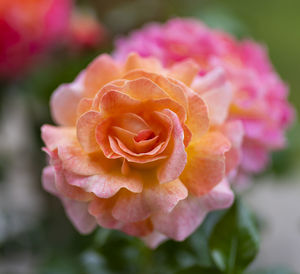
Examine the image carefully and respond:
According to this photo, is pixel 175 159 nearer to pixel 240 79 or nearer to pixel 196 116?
pixel 196 116

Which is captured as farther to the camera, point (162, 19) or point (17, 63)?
point (162, 19)

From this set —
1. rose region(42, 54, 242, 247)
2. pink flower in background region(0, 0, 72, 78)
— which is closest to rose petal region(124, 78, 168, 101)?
rose region(42, 54, 242, 247)

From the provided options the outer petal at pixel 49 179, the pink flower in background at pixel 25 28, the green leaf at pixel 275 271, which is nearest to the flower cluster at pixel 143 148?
the outer petal at pixel 49 179

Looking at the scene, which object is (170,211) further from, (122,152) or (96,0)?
(96,0)

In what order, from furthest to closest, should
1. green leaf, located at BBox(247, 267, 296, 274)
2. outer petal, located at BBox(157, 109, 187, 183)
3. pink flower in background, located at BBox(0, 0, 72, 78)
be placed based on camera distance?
pink flower in background, located at BBox(0, 0, 72, 78) < green leaf, located at BBox(247, 267, 296, 274) < outer petal, located at BBox(157, 109, 187, 183)

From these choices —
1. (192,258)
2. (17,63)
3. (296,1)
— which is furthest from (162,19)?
(296,1)

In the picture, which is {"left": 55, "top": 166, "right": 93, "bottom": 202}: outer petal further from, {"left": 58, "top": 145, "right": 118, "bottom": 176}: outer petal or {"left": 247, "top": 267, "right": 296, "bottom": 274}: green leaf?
{"left": 247, "top": 267, "right": 296, "bottom": 274}: green leaf

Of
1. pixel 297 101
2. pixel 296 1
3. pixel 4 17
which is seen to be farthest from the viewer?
Result: pixel 296 1
